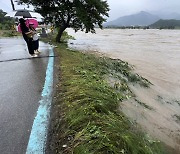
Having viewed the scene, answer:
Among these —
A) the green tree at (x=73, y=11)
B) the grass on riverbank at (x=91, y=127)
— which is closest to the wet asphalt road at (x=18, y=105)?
the grass on riverbank at (x=91, y=127)

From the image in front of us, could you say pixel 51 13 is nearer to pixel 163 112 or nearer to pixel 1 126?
pixel 163 112

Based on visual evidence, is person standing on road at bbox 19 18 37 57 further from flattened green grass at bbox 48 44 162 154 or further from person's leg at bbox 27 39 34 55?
flattened green grass at bbox 48 44 162 154

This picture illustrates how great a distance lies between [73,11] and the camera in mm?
20500

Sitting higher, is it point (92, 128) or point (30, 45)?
point (92, 128)

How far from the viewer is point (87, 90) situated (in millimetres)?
4613

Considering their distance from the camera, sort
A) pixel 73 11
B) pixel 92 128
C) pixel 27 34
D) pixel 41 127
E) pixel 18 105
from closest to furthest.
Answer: pixel 92 128
pixel 41 127
pixel 18 105
pixel 27 34
pixel 73 11

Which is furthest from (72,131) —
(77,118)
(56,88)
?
(56,88)

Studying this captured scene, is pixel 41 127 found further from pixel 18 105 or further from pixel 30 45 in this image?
pixel 30 45

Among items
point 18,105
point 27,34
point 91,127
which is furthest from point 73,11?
point 91,127

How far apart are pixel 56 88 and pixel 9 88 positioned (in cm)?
114

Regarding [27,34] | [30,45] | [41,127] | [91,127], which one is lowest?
[30,45]

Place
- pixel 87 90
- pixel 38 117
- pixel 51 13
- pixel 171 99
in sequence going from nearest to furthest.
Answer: pixel 38 117
pixel 87 90
pixel 171 99
pixel 51 13

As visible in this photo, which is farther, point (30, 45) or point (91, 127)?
point (30, 45)

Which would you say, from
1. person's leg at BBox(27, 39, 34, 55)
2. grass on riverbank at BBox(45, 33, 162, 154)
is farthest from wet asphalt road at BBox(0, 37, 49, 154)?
person's leg at BBox(27, 39, 34, 55)
